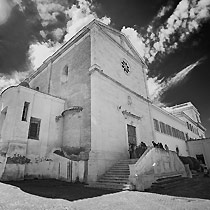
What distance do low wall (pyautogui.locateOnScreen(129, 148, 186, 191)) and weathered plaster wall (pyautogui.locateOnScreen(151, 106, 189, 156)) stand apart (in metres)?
8.16

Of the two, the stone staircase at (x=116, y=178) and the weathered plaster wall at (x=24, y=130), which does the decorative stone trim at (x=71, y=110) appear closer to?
Answer: the weathered plaster wall at (x=24, y=130)

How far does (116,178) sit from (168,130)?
17616mm

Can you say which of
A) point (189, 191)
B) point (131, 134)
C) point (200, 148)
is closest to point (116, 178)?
point (189, 191)

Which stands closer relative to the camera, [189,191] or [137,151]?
→ [189,191]

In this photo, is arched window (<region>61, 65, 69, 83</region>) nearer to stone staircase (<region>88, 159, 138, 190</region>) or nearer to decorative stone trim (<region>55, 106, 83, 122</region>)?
decorative stone trim (<region>55, 106, 83, 122</region>)

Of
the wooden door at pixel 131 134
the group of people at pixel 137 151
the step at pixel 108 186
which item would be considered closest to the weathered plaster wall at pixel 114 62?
the wooden door at pixel 131 134

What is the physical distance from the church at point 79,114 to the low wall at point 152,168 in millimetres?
2905

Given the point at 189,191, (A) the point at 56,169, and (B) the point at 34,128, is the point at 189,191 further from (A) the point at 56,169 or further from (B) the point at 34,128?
(B) the point at 34,128

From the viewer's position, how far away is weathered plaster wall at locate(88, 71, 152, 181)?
10.8 metres

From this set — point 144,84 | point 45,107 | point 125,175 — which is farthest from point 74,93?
point 144,84

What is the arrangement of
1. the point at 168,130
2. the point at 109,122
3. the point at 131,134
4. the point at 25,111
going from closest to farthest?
the point at 25,111 → the point at 109,122 → the point at 131,134 → the point at 168,130

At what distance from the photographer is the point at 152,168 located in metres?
9.77

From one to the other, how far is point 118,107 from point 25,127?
7682mm

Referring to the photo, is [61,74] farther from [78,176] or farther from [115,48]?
[78,176]
